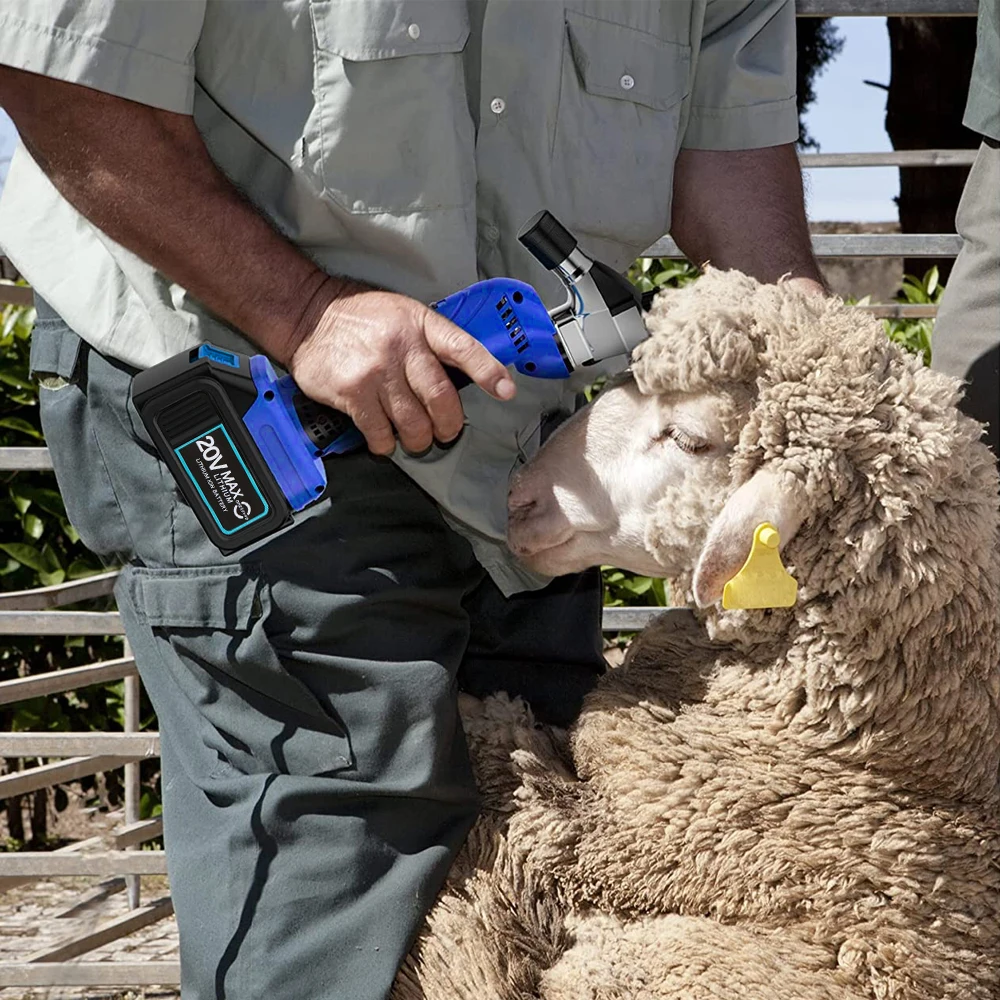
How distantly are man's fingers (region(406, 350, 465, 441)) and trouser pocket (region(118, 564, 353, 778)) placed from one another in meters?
0.36

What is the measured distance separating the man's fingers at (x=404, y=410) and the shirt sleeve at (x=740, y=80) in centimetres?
94

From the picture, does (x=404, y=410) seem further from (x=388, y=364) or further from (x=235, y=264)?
(x=235, y=264)

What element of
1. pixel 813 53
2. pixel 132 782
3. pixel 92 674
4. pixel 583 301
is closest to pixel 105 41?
pixel 583 301

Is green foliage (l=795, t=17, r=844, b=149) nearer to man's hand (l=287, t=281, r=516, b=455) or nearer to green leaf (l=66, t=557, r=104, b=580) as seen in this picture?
green leaf (l=66, t=557, r=104, b=580)

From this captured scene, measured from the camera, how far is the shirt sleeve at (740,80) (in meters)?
2.31

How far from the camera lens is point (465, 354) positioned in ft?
5.67

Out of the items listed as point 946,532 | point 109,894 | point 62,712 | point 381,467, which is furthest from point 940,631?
point 62,712

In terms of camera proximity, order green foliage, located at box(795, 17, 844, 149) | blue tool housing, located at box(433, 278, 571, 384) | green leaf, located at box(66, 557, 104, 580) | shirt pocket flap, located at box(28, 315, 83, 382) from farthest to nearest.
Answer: green foliage, located at box(795, 17, 844, 149) → green leaf, located at box(66, 557, 104, 580) → shirt pocket flap, located at box(28, 315, 83, 382) → blue tool housing, located at box(433, 278, 571, 384)

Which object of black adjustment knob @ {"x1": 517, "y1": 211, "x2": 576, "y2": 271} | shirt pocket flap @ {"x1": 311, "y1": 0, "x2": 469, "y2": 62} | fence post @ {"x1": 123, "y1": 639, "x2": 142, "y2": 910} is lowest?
Answer: fence post @ {"x1": 123, "y1": 639, "x2": 142, "y2": 910}

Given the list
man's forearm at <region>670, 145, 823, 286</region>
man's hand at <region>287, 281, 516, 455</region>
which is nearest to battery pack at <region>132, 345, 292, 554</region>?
man's hand at <region>287, 281, 516, 455</region>

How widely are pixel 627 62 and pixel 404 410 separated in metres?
0.74

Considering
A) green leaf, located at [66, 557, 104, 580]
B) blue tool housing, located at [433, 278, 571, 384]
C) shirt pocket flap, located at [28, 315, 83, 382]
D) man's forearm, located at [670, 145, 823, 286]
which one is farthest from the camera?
green leaf, located at [66, 557, 104, 580]

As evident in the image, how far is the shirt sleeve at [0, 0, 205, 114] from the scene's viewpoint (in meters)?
1.67

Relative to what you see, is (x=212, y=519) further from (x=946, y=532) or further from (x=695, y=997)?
(x=946, y=532)
